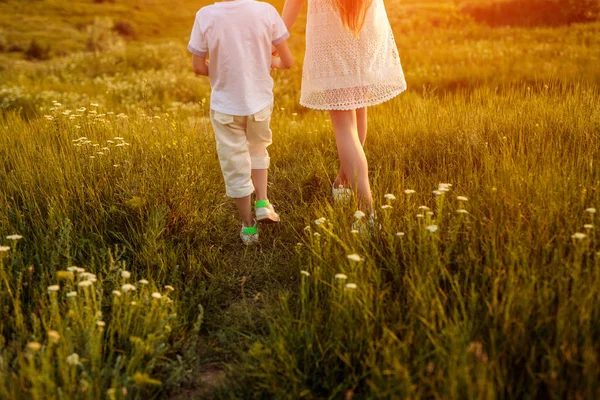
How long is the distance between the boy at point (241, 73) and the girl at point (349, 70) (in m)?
0.23

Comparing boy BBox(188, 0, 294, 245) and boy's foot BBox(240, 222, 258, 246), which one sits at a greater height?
boy BBox(188, 0, 294, 245)

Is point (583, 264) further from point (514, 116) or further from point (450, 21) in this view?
point (450, 21)

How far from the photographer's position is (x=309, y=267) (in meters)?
3.25

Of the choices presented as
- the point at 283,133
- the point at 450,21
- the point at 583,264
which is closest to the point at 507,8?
the point at 450,21

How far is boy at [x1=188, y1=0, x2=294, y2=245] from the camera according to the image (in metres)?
3.74

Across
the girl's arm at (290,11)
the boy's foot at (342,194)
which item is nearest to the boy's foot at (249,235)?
the boy's foot at (342,194)

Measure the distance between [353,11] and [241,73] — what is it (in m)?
0.84

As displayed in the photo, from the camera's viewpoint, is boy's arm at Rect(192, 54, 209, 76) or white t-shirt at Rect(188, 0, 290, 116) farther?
boy's arm at Rect(192, 54, 209, 76)

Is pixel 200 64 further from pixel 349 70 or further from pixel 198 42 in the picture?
pixel 349 70

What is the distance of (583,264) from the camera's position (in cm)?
278

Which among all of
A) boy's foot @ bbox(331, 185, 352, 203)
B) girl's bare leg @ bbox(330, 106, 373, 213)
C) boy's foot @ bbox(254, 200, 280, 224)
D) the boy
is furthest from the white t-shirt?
boy's foot @ bbox(331, 185, 352, 203)

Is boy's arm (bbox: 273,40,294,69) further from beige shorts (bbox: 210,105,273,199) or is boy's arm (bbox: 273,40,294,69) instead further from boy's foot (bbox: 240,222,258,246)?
boy's foot (bbox: 240,222,258,246)

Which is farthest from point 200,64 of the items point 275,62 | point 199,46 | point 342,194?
point 342,194

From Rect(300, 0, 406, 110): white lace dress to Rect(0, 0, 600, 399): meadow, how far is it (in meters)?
0.65
